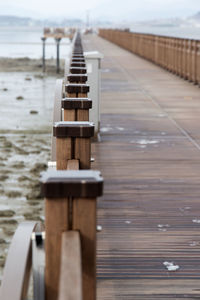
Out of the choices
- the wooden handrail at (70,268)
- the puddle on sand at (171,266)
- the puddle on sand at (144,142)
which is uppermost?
the wooden handrail at (70,268)

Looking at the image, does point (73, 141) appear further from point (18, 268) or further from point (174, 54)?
point (174, 54)

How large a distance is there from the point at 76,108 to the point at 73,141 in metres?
1.18

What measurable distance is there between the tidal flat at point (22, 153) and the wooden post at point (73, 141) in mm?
7128

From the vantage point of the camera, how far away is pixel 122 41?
44875 millimetres

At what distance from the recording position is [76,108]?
185 inches

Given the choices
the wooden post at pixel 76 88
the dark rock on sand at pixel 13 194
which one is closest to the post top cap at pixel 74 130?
the wooden post at pixel 76 88

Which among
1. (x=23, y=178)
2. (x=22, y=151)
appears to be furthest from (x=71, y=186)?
(x=22, y=151)

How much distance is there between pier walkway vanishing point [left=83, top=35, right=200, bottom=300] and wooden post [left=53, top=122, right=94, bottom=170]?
0.80 meters

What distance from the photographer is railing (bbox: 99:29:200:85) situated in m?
17.5

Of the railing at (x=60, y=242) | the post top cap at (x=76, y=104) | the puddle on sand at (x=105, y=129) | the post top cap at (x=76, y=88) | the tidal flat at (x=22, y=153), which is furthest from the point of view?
the tidal flat at (x=22, y=153)

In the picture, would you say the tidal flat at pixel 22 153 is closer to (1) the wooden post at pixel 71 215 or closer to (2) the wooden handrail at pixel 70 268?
(1) the wooden post at pixel 71 215

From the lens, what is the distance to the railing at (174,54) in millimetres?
17500

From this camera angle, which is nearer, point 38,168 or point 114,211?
point 114,211

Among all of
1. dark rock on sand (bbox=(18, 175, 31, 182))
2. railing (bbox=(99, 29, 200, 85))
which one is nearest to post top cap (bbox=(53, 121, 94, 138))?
dark rock on sand (bbox=(18, 175, 31, 182))
